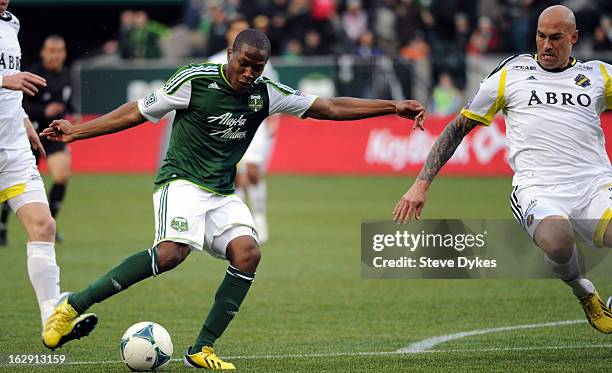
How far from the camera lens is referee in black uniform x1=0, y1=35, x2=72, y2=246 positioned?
14.2 metres

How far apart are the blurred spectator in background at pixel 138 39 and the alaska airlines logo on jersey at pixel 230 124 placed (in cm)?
1895

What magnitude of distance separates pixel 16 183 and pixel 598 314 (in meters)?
4.18

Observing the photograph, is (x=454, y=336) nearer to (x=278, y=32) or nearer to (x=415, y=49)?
(x=415, y=49)

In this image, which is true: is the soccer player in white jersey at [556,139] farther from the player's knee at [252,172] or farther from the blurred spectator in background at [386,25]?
the blurred spectator in background at [386,25]

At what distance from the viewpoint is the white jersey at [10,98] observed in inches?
314

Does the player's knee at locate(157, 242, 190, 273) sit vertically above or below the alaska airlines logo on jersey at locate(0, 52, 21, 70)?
below

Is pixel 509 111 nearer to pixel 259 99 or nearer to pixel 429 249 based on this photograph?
pixel 429 249

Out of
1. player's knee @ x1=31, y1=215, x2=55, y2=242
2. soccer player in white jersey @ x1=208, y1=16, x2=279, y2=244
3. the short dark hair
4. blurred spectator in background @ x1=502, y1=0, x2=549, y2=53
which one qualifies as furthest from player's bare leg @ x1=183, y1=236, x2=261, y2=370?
blurred spectator in background @ x1=502, y1=0, x2=549, y2=53

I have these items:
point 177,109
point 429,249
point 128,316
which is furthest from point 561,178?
point 128,316

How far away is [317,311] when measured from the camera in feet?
32.0

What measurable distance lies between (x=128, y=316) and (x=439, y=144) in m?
3.32

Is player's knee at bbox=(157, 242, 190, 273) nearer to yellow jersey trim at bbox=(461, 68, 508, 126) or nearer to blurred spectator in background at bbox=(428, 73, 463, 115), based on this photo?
yellow jersey trim at bbox=(461, 68, 508, 126)

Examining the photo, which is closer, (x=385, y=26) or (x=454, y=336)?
(x=454, y=336)

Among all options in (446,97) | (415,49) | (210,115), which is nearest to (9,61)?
(210,115)
